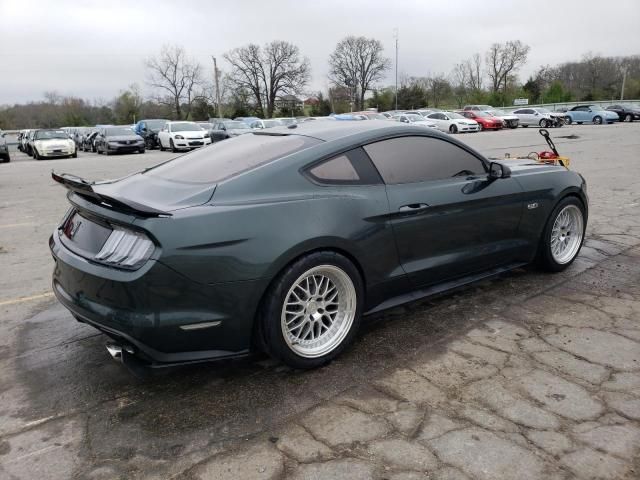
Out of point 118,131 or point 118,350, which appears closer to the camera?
point 118,350

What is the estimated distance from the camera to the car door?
3543mm

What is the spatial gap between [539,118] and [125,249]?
130 feet

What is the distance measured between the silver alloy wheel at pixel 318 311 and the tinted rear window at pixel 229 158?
0.80m

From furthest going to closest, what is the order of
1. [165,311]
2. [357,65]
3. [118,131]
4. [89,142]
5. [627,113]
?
[357,65] → [627,113] → [89,142] → [118,131] → [165,311]

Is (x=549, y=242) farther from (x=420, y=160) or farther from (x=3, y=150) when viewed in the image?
(x=3, y=150)

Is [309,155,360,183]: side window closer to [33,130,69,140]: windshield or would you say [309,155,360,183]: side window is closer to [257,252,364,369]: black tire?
[257,252,364,369]: black tire

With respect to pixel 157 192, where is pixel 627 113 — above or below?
above

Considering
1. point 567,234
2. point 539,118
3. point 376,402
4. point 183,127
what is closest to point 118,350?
point 376,402

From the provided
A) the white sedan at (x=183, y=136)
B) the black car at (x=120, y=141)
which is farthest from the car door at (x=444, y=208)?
the black car at (x=120, y=141)

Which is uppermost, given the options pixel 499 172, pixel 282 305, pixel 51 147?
pixel 499 172

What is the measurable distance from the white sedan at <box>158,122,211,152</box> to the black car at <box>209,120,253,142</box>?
838 millimetres

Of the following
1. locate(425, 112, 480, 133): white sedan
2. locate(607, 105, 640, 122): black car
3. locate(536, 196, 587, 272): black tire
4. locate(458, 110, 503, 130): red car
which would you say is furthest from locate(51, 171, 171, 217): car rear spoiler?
locate(607, 105, 640, 122): black car

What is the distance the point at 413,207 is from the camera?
355 centimetres

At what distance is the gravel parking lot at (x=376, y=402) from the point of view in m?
2.38
